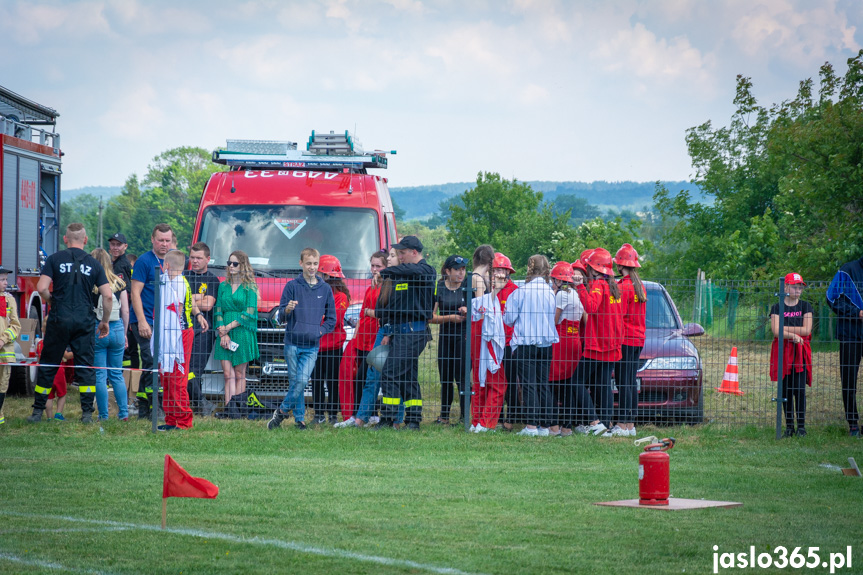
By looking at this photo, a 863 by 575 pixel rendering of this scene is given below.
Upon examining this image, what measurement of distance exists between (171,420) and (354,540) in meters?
5.45

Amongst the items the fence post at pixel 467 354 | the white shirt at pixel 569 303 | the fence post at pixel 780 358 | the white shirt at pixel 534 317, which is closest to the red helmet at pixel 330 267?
the fence post at pixel 467 354

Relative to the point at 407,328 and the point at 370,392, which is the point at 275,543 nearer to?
the point at 407,328

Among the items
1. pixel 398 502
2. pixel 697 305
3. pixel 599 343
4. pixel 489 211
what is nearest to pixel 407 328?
pixel 599 343

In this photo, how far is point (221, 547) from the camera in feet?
18.1

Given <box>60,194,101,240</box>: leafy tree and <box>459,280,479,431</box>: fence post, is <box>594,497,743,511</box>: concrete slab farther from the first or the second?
<box>60,194,101,240</box>: leafy tree

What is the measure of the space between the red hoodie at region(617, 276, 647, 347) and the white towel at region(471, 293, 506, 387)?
131 centimetres

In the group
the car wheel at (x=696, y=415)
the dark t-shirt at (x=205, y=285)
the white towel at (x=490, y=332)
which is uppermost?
the dark t-shirt at (x=205, y=285)

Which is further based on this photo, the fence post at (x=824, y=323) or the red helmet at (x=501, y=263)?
the red helmet at (x=501, y=263)

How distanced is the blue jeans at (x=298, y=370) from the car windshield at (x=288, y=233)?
5.87 feet

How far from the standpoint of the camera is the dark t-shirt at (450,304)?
10898 mm

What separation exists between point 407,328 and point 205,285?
232cm

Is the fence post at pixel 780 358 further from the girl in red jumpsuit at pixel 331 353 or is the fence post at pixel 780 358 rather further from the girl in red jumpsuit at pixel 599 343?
the girl in red jumpsuit at pixel 331 353

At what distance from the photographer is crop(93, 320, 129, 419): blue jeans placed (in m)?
11.0

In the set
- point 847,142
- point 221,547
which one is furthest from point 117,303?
point 847,142
